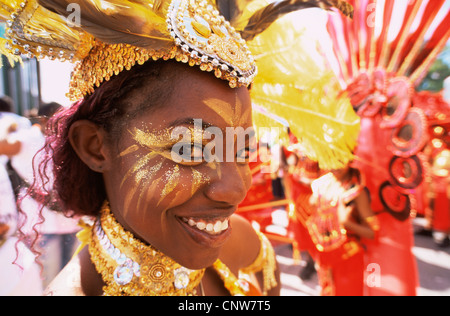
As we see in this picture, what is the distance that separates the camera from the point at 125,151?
3.17 feet

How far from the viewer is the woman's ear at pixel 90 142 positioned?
40.0 inches

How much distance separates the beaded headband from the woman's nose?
26 cm

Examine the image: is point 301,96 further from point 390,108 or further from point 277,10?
point 390,108

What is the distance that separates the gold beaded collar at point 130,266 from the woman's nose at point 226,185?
344 mm

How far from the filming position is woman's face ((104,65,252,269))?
91 cm

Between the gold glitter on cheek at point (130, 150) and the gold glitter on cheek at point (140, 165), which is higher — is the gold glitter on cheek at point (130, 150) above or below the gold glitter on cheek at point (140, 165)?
above

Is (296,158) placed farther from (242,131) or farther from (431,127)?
(242,131)

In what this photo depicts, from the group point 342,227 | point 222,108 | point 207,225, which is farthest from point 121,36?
point 342,227

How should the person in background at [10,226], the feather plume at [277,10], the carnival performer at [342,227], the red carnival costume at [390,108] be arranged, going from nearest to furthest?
the feather plume at [277,10] → the person in background at [10,226] → the red carnival costume at [390,108] → the carnival performer at [342,227]

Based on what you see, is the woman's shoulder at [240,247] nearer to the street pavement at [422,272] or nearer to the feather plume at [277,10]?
the feather plume at [277,10]

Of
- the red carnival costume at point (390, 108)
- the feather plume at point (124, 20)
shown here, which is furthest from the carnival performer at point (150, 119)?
the red carnival costume at point (390, 108)

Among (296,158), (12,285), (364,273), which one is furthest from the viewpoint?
(296,158)
